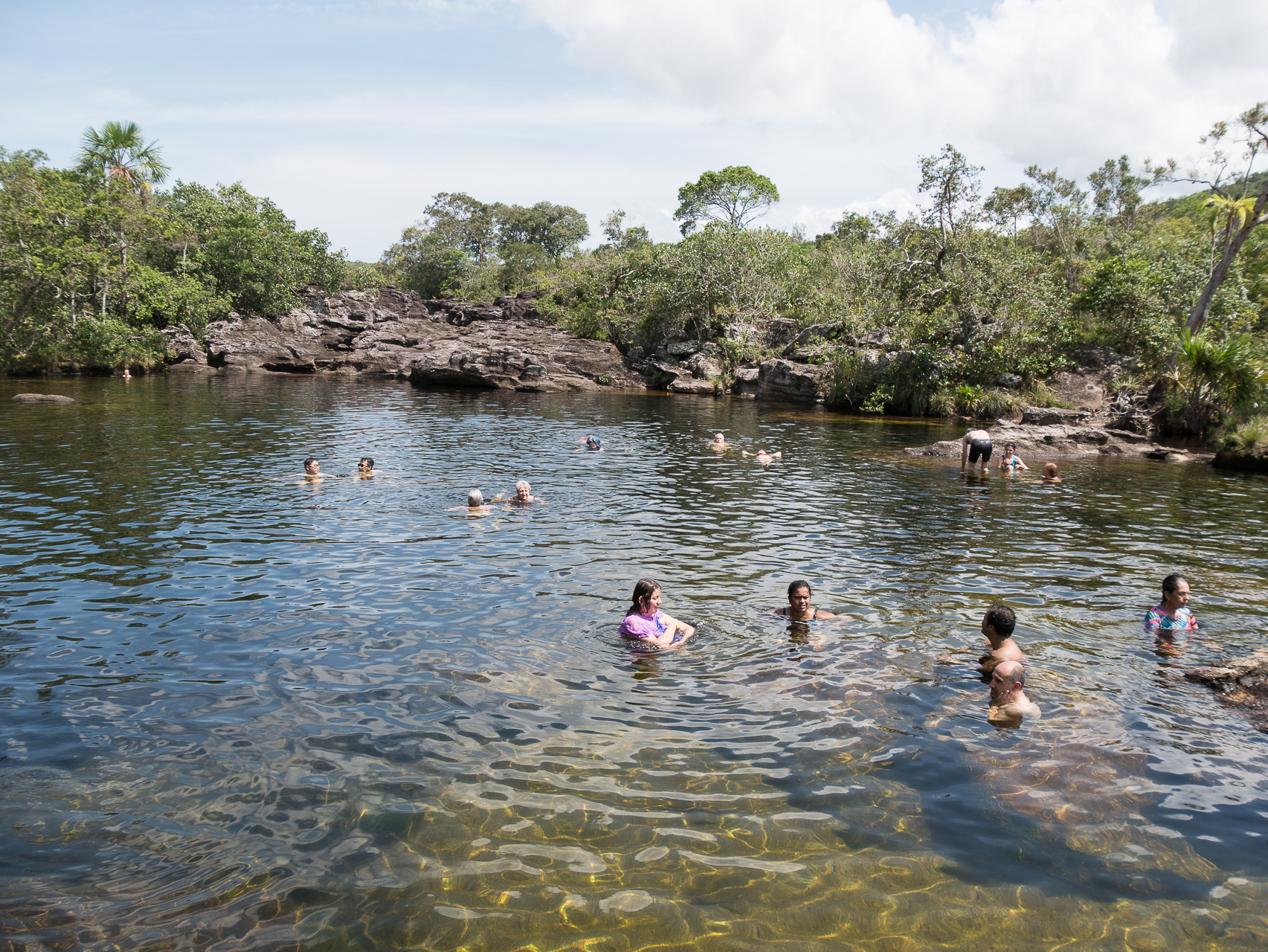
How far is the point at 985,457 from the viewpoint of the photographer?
22.6 metres

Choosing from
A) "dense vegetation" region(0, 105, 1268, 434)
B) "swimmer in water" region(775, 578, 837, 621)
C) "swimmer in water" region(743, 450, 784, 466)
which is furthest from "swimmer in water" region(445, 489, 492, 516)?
"dense vegetation" region(0, 105, 1268, 434)

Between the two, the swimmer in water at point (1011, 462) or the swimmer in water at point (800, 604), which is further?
the swimmer in water at point (1011, 462)

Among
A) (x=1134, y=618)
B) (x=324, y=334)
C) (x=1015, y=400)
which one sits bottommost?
(x=1134, y=618)

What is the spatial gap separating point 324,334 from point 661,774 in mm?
65545

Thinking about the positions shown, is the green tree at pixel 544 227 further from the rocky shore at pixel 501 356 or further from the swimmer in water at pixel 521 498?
the swimmer in water at pixel 521 498

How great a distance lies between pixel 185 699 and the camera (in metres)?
7.88

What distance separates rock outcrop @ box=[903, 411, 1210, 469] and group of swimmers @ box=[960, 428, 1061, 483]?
A: 2079 mm

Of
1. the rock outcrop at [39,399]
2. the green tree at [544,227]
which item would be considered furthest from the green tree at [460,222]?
the rock outcrop at [39,399]

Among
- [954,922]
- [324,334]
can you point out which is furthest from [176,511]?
[324,334]

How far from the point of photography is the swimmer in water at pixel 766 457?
950 inches

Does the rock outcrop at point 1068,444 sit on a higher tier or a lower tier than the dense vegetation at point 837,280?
lower

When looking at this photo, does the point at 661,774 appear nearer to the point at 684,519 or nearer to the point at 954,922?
the point at 954,922

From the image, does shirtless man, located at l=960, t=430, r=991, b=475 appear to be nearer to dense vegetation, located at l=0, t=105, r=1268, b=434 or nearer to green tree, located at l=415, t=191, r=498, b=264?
dense vegetation, located at l=0, t=105, r=1268, b=434

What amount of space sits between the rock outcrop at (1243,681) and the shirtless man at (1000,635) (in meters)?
2.04
